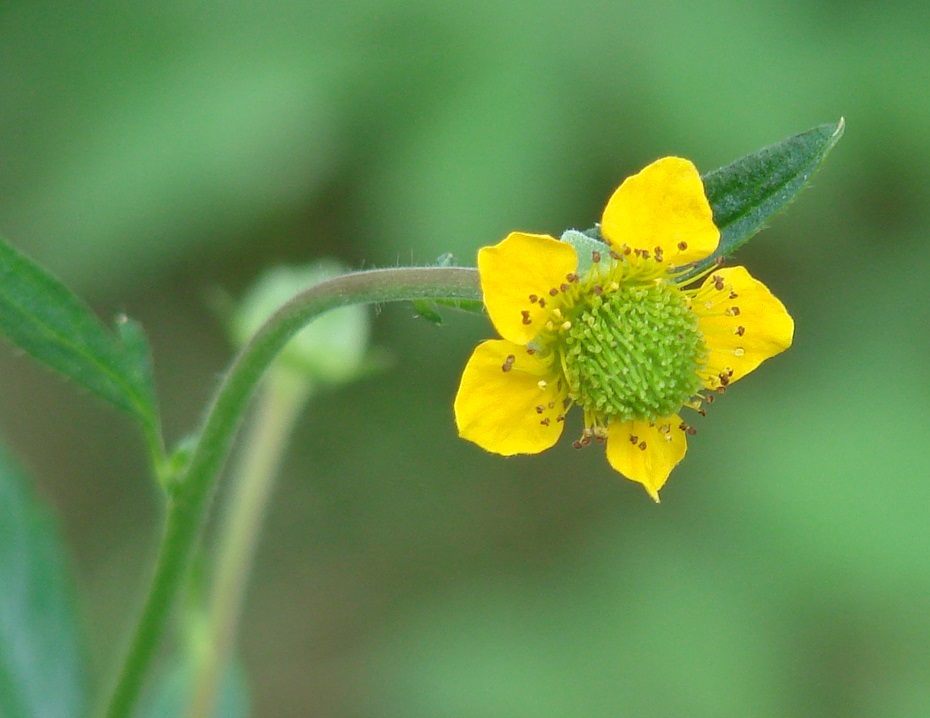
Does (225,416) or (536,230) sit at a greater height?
(536,230)

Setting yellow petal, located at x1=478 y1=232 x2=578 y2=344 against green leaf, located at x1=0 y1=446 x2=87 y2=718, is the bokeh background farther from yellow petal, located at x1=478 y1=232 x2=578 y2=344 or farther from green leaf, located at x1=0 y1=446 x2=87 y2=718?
yellow petal, located at x1=478 y1=232 x2=578 y2=344

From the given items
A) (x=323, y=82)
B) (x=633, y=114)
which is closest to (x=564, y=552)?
(x=633, y=114)

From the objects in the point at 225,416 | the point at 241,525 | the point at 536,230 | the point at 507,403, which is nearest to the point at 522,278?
→ the point at 507,403

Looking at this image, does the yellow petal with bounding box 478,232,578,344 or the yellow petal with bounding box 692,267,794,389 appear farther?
the yellow petal with bounding box 692,267,794,389

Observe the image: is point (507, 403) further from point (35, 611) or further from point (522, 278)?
point (35, 611)

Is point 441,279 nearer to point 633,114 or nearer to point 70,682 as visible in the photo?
point 70,682

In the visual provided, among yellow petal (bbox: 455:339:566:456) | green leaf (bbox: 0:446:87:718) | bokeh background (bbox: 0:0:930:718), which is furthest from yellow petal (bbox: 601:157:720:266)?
bokeh background (bbox: 0:0:930:718)
